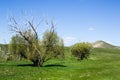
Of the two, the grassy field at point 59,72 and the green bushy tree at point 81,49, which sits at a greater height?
the green bushy tree at point 81,49

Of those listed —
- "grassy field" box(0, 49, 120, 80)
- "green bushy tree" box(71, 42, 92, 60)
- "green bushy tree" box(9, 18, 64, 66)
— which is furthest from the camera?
"green bushy tree" box(71, 42, 92, 60)

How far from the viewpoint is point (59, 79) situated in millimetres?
34156

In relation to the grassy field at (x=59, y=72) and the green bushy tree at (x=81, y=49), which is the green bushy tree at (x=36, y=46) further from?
the green bushy tree at (x=81, y=49)

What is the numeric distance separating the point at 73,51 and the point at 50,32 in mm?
46548

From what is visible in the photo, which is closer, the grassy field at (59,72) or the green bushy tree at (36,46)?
the grassy field at (59,72)

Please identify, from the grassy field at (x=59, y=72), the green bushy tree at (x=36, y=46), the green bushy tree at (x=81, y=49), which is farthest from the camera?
the green bushy tree at (x=81, y=49)

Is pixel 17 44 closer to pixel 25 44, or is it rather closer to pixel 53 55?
pixel 25 44

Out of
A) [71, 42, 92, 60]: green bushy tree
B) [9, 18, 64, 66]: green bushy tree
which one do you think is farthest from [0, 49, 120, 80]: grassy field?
[71, 42, 92, 60]: green bushy tree

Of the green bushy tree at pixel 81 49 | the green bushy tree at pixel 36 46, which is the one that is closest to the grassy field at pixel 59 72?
the green bushy tree at pixel 36 46

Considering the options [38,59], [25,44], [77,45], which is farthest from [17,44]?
[77,45]

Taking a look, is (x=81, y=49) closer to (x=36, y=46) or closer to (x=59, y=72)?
(x=36, y=46)

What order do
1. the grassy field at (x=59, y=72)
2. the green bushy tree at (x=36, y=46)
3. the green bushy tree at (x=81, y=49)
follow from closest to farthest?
the grassy field at (x=59, y=72) → the green bushy tree at (x=36, y=46) → the green bushy tree at (x=81, y=49)

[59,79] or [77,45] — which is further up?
[77,45]

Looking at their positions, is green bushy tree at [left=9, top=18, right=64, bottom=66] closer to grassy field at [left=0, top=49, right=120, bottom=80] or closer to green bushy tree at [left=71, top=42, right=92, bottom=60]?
grassy field at [left=0, top=49, right=120, bottom=80]
